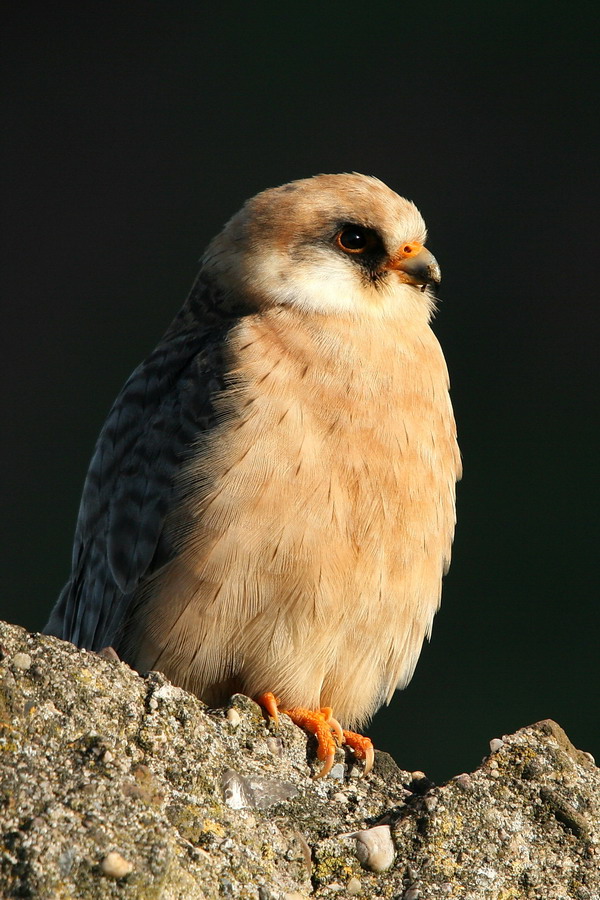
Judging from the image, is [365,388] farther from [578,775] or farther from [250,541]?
[578,775]

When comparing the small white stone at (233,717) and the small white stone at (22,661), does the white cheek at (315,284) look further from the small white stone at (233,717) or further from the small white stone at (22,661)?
the small white stone at (22,661)

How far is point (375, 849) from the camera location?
1331mm

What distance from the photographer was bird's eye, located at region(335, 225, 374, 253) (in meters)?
2.47

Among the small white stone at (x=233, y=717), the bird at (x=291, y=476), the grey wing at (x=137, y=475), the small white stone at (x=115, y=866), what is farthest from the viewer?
the grey wing at (x=137, y=475)

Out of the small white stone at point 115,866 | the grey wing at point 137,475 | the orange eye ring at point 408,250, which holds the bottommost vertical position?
the grey wing at point 137,475

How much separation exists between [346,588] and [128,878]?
1.09 metres

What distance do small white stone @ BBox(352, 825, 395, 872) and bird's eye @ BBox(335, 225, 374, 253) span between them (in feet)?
4.83

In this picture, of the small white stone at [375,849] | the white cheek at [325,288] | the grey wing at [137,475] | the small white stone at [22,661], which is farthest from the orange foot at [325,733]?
the white cheek at [325,288]

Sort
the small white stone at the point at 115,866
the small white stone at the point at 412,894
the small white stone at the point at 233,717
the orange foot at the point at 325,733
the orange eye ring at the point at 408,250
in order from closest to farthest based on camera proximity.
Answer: the small white stone at the point at 115,866, the small white stone at the point at 412,894, the small white stone at the point at 233,717, the orange foot at the point at 325,733, the orange eye ring at the point at 408,250

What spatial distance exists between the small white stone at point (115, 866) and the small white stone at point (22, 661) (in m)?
0.31

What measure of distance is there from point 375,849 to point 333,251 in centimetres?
149

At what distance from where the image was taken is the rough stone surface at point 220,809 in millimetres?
1088

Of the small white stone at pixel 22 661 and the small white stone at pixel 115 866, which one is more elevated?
the small white stone at pixel 115 866

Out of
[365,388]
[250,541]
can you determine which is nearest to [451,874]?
[250,541]
